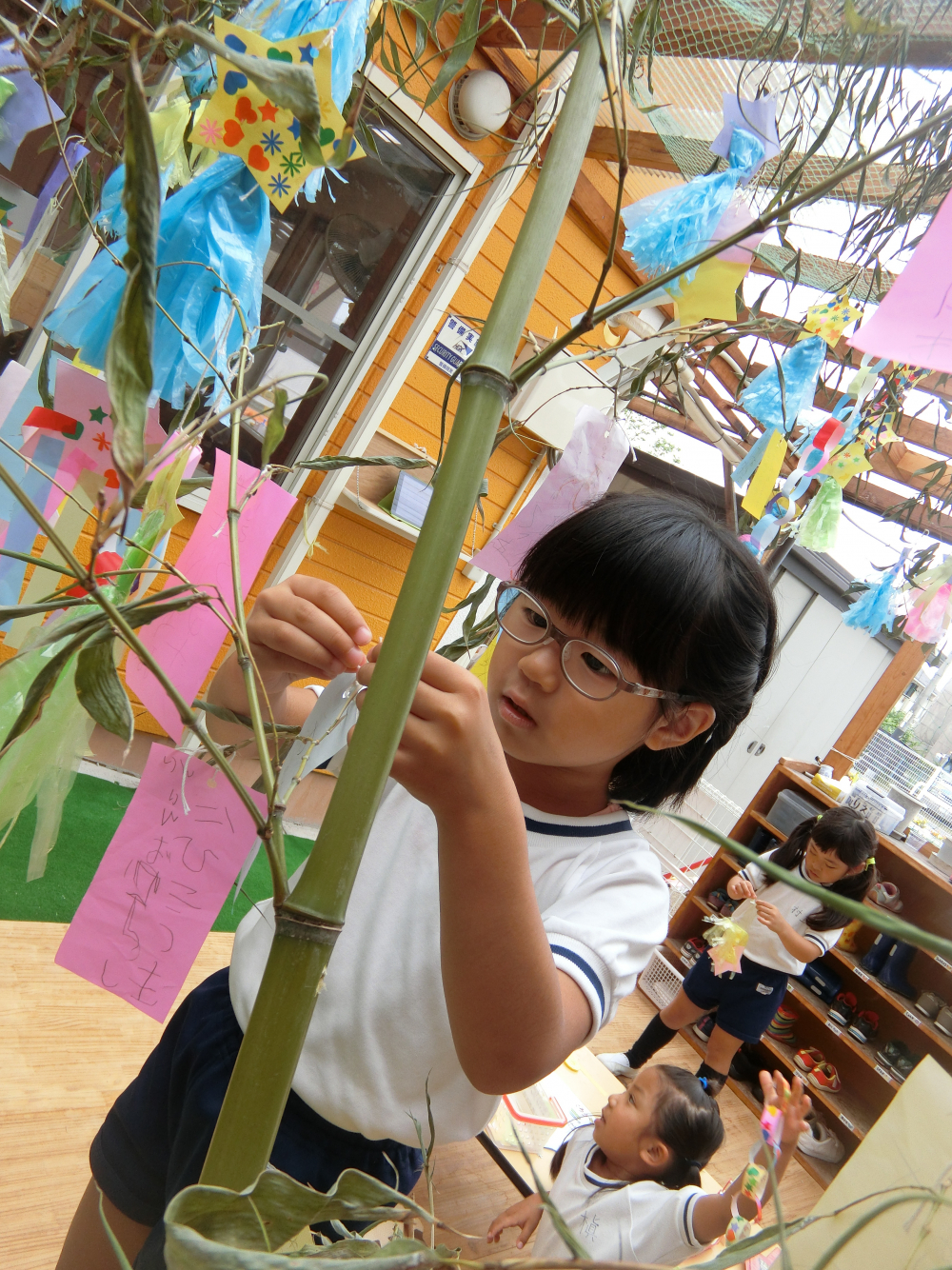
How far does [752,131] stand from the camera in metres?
Answer: 0.60

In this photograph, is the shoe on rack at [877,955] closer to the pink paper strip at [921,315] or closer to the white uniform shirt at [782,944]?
the white uniform shirt at [782,944]

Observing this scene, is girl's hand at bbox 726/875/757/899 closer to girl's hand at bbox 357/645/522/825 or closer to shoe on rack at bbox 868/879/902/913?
shoe on rack at bbox 868/879/902/913

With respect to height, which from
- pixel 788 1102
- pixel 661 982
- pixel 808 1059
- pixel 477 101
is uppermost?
pixel 477 101

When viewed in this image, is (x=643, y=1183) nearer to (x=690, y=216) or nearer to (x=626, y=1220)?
(x=626, y=1220)

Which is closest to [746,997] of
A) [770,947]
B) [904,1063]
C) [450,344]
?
[770,947]

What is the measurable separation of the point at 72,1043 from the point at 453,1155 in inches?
37.5

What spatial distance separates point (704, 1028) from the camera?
381 cm

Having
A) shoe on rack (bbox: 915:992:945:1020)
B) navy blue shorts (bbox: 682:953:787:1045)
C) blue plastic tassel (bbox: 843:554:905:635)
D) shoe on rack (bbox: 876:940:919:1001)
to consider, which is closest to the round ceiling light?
blue plastic tassel (bbox: 843:554:905:635)

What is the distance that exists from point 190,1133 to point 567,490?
0.63 meters

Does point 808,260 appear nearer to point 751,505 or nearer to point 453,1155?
point 751,505

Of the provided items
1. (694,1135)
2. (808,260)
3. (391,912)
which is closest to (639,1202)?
(694,1135)

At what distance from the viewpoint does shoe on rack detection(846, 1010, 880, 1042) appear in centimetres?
351

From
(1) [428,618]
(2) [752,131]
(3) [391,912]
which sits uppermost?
(2) [752,131]

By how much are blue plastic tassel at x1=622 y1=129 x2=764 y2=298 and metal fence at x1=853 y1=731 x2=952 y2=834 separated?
4193mm
